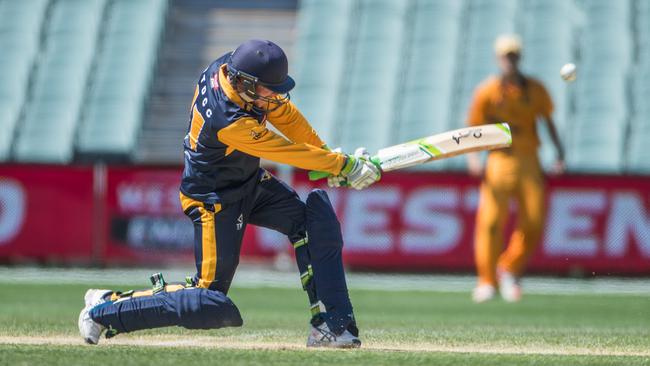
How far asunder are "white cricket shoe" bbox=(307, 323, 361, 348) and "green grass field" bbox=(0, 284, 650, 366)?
98mm

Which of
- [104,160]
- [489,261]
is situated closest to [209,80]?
[489,261]

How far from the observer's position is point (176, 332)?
268 inches

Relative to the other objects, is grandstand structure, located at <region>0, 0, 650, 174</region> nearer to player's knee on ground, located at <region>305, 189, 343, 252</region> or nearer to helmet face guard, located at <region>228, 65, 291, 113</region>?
player's knee on ground, located at <region>305, 189, 343, 252</region>

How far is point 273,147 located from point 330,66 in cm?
1287

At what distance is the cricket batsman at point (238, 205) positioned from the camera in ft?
18.1

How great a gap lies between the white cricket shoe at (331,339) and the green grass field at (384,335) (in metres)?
0.10

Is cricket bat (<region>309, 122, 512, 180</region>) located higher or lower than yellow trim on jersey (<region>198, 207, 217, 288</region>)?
higher

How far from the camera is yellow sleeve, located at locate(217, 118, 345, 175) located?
5.47 metres

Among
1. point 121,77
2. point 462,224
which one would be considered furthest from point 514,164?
point 121,77

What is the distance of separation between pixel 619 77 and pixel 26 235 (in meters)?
9.03

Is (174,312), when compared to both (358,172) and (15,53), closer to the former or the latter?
(358,172)

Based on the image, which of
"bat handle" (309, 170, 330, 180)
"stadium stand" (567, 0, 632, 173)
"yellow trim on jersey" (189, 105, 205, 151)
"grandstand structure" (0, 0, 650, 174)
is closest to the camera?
"yellow trim on jersey" (189, 105, 205, 151)

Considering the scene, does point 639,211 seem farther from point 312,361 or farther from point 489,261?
point 312,361

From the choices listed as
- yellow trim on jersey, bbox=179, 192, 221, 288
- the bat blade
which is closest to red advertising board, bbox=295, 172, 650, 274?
the bat blade
